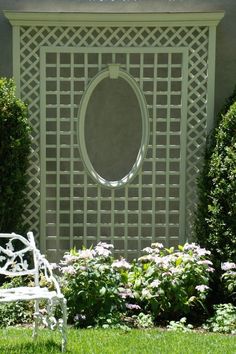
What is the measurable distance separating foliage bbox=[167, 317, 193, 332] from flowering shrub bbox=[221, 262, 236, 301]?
629mm

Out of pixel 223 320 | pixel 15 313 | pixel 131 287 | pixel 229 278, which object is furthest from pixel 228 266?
pixel 15 313

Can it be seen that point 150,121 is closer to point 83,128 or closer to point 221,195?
point 83,128

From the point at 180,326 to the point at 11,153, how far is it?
2540 millimetres

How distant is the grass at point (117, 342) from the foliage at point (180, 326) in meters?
0.13

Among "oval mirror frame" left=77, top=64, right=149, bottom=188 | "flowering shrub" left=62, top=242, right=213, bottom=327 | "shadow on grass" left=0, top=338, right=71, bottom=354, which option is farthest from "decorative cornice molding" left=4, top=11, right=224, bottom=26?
"shadow on grass" left=0, top=338, right=71, bottom=354

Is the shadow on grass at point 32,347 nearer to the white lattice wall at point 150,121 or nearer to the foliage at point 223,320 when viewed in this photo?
the foliage at point 223,320

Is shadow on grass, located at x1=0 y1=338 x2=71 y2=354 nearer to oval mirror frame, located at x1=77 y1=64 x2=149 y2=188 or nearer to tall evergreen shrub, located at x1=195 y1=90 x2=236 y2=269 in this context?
tall evergreen shrub, located at x1=195 y1=90 x2=236 y2=269

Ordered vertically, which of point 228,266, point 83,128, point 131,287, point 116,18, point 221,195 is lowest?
point 131,287

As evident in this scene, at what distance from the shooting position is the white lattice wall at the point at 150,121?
7000 millimetres

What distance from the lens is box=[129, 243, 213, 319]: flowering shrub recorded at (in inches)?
232

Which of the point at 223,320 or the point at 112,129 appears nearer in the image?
the point at 223,320

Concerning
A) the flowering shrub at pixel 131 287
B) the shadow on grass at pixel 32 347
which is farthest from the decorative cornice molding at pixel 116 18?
the shadow on grass at pixel 32 347

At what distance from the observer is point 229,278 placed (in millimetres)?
6238

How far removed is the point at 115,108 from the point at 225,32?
1.61m
